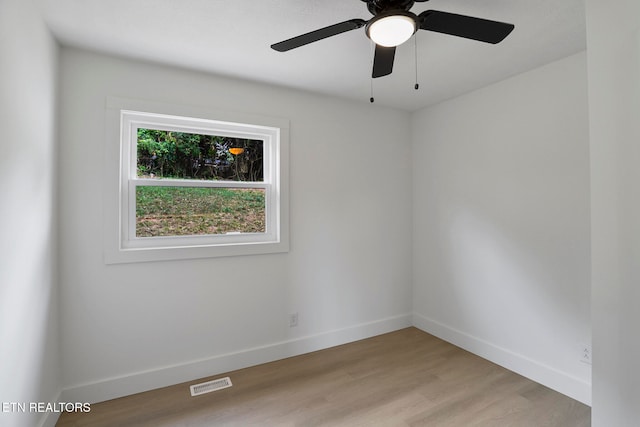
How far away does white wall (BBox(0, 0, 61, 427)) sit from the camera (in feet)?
4.32

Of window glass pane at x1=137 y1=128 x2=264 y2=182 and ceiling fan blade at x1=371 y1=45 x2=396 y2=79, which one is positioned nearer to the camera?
ceiling fan blade at x1=371 y1=45 x2=396 y2=79

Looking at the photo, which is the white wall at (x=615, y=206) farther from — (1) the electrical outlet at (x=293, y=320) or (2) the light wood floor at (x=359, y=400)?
(1) the electrical outlet at (x=293, y=320)

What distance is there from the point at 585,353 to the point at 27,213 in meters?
3.48

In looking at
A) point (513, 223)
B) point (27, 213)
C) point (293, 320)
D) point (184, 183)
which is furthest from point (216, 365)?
point (513, 223)

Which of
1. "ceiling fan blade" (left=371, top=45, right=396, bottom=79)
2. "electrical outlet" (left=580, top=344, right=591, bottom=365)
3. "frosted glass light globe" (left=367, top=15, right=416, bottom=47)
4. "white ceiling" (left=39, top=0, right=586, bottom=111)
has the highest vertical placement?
"white ceiling" (left=39, top=0, right=586, bottom=111)

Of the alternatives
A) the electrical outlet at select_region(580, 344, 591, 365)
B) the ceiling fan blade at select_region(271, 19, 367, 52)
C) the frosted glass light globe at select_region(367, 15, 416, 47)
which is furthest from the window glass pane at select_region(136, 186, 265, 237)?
the electrical outlet at select_region(580, 344, 591, 365)

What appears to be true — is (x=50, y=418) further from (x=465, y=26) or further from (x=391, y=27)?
(x=465, y=26)

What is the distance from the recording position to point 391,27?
Result: 1.29m

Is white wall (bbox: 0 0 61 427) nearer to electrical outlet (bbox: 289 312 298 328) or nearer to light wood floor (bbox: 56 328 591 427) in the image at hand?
light wood floor (bbox: 56 328 591 427)

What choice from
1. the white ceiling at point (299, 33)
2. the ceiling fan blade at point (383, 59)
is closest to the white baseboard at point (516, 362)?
the white ceiling at point (299, 33)

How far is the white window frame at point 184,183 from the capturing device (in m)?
2.12

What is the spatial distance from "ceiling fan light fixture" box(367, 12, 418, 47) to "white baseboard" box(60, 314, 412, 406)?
7.96 feet

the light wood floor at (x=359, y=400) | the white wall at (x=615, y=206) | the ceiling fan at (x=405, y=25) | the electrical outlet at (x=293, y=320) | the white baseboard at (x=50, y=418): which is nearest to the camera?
the white wall at (x=615, y=206)

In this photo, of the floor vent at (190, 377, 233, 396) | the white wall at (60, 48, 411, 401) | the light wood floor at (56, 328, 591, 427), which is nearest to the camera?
the light wood floor at (56, 328, 591, 427)
